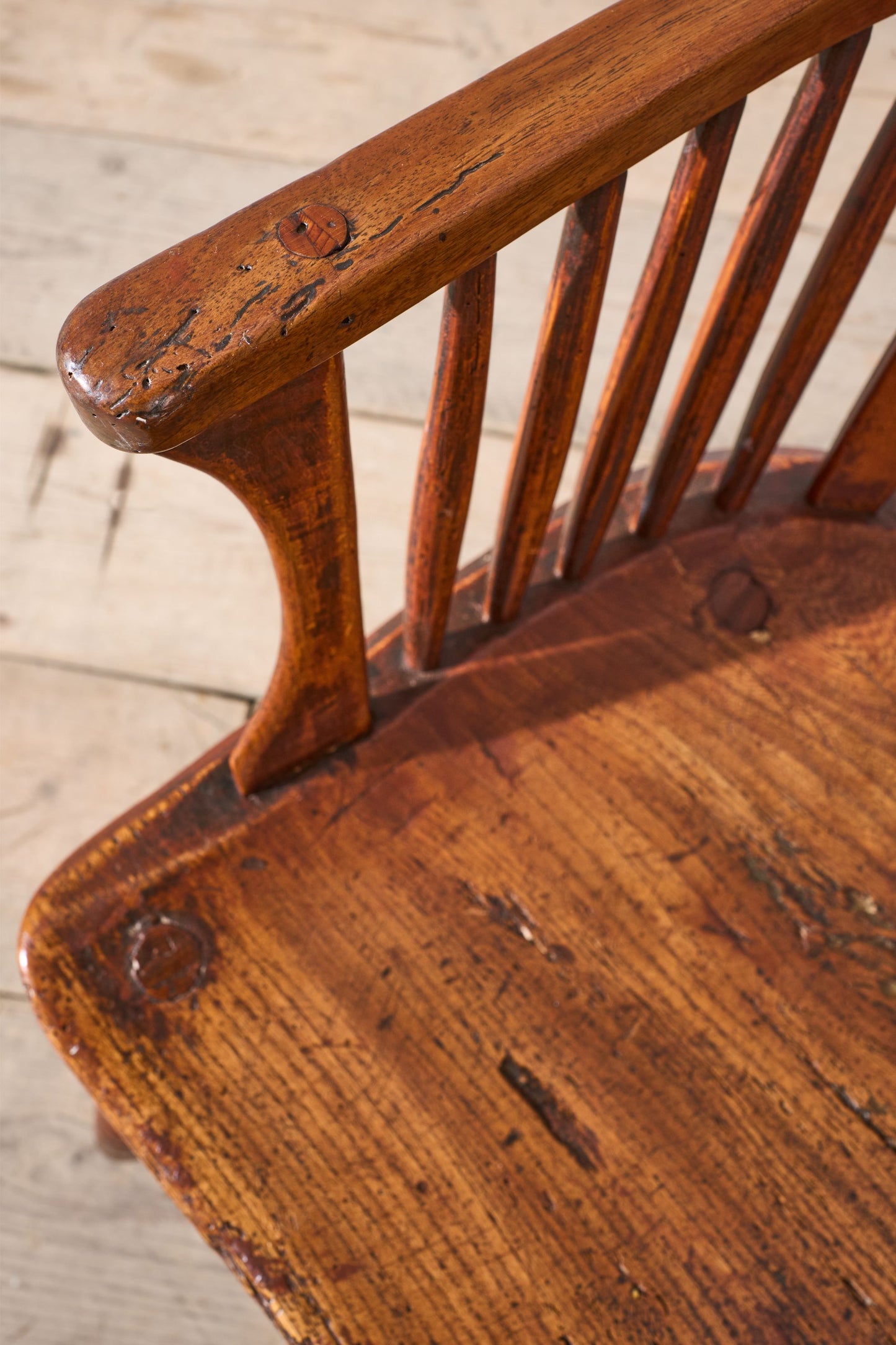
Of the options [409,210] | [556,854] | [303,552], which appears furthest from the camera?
[556,854]

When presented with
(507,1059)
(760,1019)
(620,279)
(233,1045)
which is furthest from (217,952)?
(620,279)

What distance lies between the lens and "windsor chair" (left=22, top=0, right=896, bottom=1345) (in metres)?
0.43

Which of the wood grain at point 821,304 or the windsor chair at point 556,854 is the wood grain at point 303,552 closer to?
the windsor chair at point 556,854

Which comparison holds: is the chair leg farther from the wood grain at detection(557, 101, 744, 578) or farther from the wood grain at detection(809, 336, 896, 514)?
the wood grain at detection(809, 336, 896, 514)

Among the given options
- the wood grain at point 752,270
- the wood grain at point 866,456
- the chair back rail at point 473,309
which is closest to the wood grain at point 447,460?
the chair back rail at point 473,309

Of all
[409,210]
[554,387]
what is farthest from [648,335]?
[409,210]

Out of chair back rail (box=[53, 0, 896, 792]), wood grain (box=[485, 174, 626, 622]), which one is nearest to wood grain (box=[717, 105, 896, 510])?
chair back rail (box=[53, 0, 896, 792])

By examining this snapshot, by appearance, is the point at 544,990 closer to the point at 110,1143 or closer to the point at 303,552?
the point at 303,552

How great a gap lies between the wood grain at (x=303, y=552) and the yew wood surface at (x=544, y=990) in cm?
3

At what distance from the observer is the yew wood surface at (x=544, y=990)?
499 millimetres

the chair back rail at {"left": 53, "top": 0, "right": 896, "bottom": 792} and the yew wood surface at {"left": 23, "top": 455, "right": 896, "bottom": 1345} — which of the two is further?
the yew wood surface at {"left": 23, "top": 455, "right": 896, "bottom": 1345}

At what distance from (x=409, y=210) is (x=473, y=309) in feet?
0.22

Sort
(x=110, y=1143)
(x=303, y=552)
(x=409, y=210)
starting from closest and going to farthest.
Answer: (x=409, y=210) < (x=303, y=552) < (x=110, y=1143)

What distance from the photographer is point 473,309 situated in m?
0.42
